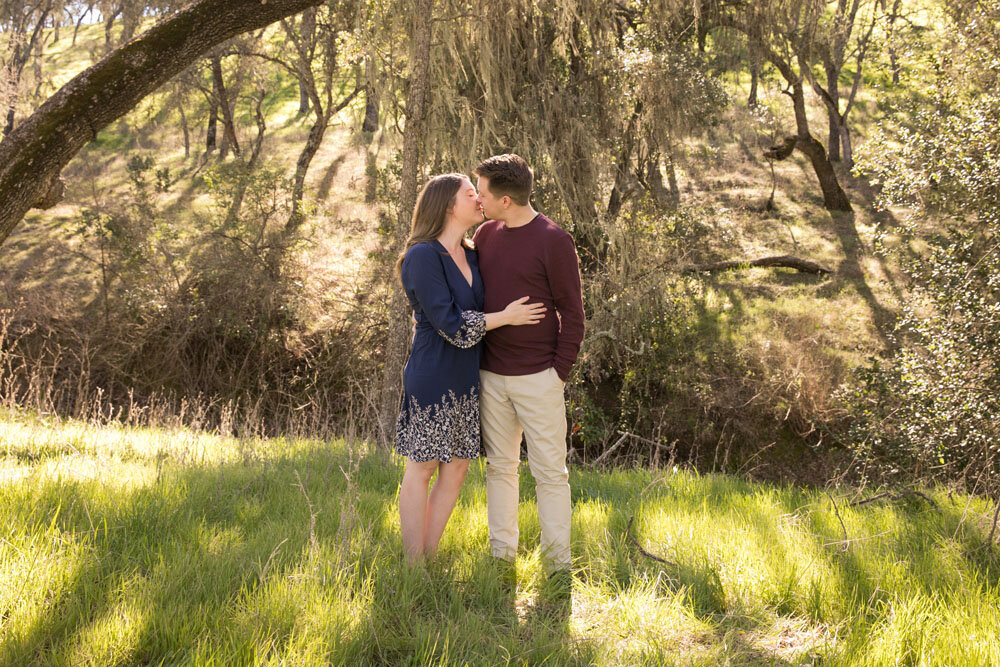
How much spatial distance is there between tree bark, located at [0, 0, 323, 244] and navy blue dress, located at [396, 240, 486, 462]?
345cm

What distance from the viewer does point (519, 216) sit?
343 centimetres

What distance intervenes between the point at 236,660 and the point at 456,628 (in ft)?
2.58

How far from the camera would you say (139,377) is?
1208 cm

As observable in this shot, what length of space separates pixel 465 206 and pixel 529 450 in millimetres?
1212

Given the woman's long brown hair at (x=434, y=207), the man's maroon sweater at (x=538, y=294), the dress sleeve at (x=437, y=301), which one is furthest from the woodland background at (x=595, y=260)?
the man's maroon sweater at (x=538, y=294)

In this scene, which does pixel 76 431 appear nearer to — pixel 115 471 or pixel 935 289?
pixel 115 471

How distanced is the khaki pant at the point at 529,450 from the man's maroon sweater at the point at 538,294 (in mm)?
76

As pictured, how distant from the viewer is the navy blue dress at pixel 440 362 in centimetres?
322

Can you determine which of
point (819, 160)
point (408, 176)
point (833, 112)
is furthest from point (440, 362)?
point (833, 112)

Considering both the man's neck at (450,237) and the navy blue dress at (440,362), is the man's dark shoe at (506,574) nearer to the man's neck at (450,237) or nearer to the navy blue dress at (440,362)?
the navy blue dress at (440,362)

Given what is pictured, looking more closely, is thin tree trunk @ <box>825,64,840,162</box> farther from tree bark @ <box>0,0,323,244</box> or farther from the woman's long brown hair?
the woman's long brown hair

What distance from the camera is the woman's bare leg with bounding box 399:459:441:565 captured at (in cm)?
337

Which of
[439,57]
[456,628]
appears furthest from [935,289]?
[456,628]

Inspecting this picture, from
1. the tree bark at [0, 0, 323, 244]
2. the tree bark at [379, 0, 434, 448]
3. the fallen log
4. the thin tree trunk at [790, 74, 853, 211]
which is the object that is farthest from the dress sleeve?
the thin tree trunk at [790, 74, 853, 211]
